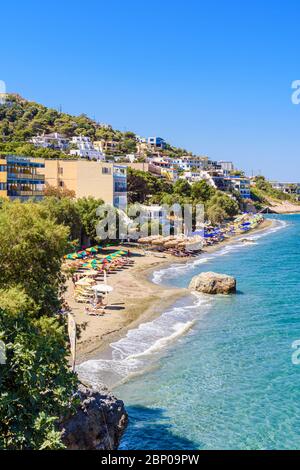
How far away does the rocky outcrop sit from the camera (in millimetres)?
14789

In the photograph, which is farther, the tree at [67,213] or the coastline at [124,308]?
the tree at [67,213]

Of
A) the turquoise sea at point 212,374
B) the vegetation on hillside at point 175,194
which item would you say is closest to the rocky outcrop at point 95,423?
the turquoise sea at point 212,374

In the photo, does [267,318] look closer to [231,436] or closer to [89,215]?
[231,436]

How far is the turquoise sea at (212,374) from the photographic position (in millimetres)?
18000

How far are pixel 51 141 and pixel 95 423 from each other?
139457 millimetres

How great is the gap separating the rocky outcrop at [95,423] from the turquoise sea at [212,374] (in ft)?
3.72

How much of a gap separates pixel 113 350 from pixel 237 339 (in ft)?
23.9

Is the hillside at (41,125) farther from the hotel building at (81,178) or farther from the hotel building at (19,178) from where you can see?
the hotel building at (19,178)

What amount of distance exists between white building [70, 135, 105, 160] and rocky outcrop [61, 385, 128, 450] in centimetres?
12148

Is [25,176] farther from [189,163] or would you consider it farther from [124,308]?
[189,163]

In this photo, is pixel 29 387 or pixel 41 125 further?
pixel 41 125

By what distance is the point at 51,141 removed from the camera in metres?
148

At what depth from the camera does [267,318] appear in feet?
110

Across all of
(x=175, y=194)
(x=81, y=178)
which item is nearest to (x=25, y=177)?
(x=81, y=178)
